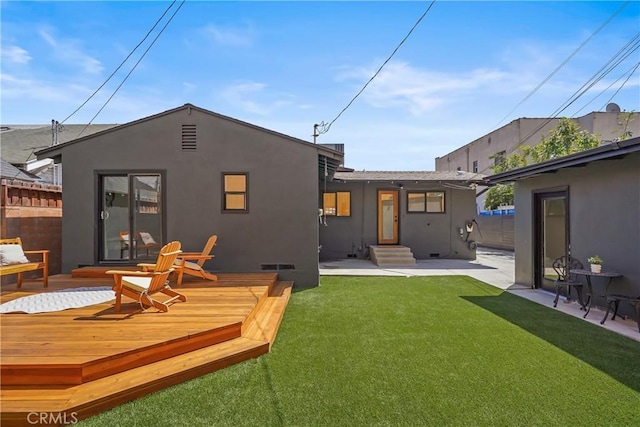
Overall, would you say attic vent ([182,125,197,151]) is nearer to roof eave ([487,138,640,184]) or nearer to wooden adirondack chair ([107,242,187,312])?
wooden adirondack chair ([107,242,187,312])

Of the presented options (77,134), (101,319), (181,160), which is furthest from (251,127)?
(77,134)

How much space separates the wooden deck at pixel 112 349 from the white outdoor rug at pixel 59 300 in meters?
0.24

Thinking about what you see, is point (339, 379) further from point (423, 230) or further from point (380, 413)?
point (423, 230)

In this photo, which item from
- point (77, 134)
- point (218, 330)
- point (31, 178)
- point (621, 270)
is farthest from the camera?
point (77, 134)

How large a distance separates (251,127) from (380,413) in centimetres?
629

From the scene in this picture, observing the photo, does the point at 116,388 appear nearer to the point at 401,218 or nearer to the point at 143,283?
the point at 143,283

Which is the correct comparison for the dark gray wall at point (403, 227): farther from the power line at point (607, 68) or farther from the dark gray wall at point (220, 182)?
the power line at point (607, 68)

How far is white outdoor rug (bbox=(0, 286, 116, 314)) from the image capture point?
4.52m

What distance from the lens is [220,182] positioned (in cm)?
755

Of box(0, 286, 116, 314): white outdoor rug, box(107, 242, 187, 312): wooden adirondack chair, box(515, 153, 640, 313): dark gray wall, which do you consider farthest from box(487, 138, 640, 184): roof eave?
box(0, 286, 116, 314): white outdoor rug

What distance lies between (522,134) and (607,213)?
1875 cm

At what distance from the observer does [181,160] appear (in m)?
7.55

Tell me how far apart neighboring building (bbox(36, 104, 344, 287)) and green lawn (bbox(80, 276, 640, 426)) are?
8.16 feet

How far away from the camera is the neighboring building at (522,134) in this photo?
63.3 feet
